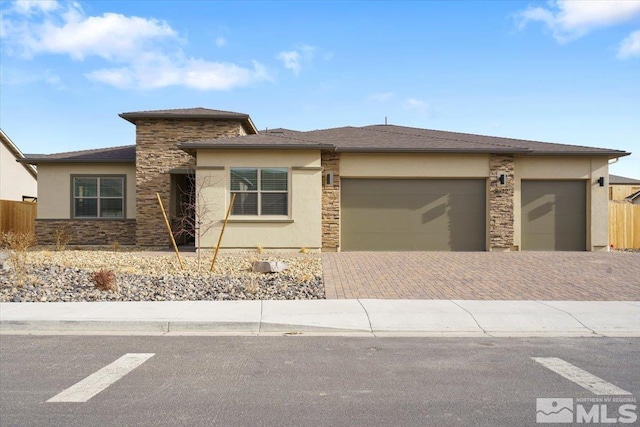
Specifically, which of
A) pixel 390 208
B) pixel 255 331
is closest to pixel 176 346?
pixel 255 331

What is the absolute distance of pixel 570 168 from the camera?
2116 centimetres

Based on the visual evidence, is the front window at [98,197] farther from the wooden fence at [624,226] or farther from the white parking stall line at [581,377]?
the wooden fence at [624,226]

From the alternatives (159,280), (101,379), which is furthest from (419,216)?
(101,379)

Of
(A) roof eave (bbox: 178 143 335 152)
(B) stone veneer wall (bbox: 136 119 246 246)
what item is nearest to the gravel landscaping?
(A) roof eave (bbox: 178 143 335 152)

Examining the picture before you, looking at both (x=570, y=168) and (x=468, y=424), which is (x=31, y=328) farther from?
(x=570, y=168)

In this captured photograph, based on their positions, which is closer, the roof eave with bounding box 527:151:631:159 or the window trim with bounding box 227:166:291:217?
the window trim with bounding box 227:166:291:217

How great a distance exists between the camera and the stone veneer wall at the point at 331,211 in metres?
20.2

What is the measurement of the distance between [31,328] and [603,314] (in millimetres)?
9611

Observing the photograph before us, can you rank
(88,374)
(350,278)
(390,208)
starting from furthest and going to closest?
1. (390,208)
2. (350,278)
3. (88,374)

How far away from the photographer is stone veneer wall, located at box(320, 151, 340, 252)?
66.3 feet

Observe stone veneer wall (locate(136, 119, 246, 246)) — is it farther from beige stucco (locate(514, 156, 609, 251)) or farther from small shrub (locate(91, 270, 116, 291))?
beige stucco (locate(514, 156, 609, 251))

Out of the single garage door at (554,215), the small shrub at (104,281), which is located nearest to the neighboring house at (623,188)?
the single garage door at (554,215)

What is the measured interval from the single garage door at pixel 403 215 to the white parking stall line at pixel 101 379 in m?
13.5

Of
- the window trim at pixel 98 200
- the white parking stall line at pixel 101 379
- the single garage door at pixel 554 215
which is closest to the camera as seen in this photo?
the white parking stall line at pixel 101 379
